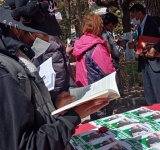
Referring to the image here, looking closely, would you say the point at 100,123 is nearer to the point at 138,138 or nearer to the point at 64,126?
the point at 138,138

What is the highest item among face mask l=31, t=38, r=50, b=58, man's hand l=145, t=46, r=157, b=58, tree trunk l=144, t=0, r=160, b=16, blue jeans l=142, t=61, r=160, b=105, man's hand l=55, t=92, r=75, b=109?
face mask l=31, t=38, r=50, b=58

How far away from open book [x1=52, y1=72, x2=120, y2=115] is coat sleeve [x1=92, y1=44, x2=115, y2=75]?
210cm

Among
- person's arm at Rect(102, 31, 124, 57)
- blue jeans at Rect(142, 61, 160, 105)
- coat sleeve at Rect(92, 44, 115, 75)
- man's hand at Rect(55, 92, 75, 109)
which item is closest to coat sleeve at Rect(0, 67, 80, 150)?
man's hand at Rect(55, 92, 75, 109)

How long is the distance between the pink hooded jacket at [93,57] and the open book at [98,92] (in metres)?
2.11

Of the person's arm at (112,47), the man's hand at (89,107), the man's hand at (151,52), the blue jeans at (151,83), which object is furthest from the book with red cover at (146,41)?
the man's hand at (89,107)

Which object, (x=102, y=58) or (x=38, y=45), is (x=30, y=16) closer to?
(x=38, y=45)

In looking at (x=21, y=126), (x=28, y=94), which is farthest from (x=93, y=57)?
(x=21, y=126)

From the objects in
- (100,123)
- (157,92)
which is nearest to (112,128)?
(100,123)

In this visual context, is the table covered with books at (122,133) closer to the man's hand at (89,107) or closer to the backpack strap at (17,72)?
the man's hand at (89,107)

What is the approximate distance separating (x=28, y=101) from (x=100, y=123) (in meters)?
1.07

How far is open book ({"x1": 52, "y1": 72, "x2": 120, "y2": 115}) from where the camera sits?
4.22 ft

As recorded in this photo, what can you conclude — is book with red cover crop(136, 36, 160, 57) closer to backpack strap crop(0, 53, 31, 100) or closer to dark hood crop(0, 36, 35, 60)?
dark hood crop(0, 36, 35, 60)

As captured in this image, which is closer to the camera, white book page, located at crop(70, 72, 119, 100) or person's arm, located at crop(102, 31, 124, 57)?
white book page, located at crop(70, 72, 119, 100)

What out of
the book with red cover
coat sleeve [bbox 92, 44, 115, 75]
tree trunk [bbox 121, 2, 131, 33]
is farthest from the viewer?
tree trunk [bbox 121, 2, 131, 33]
